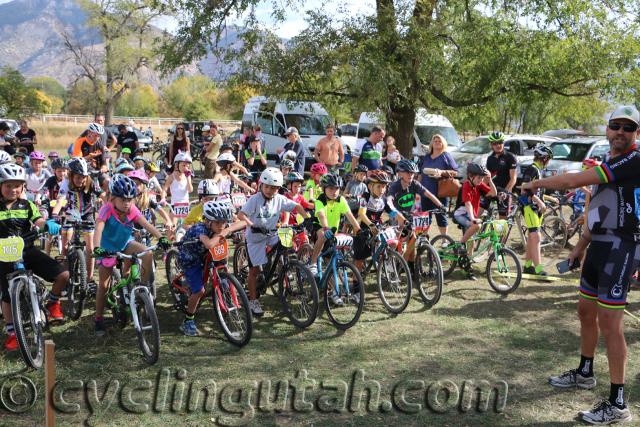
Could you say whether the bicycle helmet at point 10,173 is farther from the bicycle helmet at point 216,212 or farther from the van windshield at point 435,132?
the van windshield at point 435,132

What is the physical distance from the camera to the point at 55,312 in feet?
21.8

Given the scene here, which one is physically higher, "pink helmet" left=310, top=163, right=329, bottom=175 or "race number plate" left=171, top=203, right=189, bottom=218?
"pink helmet" left=310, top=163, right=329, bottom=175

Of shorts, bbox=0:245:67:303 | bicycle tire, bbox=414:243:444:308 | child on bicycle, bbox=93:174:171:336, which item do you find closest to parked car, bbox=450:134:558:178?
bicycle tire, bbox=414:243:444:308

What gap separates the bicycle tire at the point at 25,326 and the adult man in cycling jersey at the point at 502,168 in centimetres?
703

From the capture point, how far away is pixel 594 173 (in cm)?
442

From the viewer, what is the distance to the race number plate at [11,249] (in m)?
5.47

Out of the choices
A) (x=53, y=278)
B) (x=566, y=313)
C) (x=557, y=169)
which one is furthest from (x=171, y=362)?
(x=557, y=169)

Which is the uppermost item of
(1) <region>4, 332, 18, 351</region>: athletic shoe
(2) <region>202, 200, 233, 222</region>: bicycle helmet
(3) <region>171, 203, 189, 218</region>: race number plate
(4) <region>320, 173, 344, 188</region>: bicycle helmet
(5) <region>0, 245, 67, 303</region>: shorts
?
(4) <region>320, 173, 344, 188</region>: bicycle helmet

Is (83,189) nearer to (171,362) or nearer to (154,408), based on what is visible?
(171,362)

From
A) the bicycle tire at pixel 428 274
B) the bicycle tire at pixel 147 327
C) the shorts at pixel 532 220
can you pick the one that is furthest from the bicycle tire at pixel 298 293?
the shorts at pixel 532 220

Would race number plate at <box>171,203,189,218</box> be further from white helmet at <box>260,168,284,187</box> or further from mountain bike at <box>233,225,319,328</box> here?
white helmet at <box>260,168,284,187</box>

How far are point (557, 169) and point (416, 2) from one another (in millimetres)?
6378

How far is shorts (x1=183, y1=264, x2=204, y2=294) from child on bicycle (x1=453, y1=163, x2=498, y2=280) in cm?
397

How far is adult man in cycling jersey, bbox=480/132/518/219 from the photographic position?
9875 millimetres
